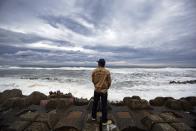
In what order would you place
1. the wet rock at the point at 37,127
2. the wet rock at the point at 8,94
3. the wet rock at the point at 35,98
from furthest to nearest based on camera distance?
the wet rock at the point at 8,94
the wet rock at the point at 35,98
the wet rock at the point at 37,127

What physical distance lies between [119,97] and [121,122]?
615 centimetres

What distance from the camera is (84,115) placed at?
601 cm

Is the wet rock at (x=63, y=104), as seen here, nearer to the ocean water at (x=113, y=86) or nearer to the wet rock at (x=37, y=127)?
the wet rock at (x=37, y=127)

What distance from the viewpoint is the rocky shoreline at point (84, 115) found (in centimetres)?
454

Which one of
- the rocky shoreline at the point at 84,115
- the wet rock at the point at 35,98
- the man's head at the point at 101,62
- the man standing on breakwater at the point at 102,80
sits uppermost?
the man's head at the point at 101,62

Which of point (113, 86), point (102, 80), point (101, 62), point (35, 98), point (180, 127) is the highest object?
point (101, 62)

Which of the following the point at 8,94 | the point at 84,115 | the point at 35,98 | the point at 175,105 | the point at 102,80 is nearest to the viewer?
the point at 102,80

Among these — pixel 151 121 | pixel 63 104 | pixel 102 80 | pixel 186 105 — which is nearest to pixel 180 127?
pixel 151 121

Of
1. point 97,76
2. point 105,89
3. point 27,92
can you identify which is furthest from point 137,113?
point 27,92

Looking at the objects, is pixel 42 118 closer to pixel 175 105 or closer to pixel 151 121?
pixel 151 121

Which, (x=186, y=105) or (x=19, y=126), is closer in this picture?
(x=19, y=126)

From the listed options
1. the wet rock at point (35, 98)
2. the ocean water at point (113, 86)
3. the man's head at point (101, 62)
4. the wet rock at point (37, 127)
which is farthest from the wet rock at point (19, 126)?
the ocean water at point (113, 86)

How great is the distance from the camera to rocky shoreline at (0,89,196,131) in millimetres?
4539

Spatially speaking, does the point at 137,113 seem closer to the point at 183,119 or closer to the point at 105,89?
the point at 183,119
